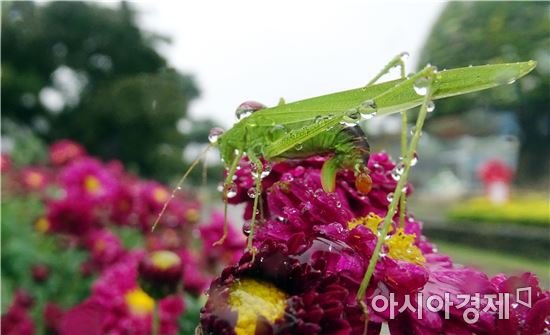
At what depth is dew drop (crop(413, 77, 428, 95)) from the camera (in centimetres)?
25

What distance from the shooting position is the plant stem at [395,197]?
8.5 inches

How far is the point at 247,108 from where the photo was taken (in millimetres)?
319

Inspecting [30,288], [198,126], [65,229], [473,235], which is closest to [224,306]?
[65,229]

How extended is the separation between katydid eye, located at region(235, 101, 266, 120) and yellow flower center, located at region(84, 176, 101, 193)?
89cm

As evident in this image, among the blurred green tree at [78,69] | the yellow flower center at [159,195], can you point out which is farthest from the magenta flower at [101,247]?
the blurred green tree at [78,69]

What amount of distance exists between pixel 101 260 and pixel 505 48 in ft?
11.3

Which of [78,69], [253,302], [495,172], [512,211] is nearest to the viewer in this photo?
[253,302]

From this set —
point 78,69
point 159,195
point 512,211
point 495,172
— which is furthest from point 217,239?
point 495,172

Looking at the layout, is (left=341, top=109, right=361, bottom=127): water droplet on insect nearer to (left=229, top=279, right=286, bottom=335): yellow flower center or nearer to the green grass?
(left=229, top=279, right=286, bottom=335): yellow flower center

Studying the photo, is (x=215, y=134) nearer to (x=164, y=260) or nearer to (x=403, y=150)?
(x=403, y=150)

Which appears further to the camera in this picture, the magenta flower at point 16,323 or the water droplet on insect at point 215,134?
the magenta flower at point 16,323

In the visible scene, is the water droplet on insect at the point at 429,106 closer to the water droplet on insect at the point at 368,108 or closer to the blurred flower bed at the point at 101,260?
the water droplet on insect at the point at 368,108

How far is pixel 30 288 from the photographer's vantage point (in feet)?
4.10

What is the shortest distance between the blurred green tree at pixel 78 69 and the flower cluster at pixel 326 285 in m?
4.70
